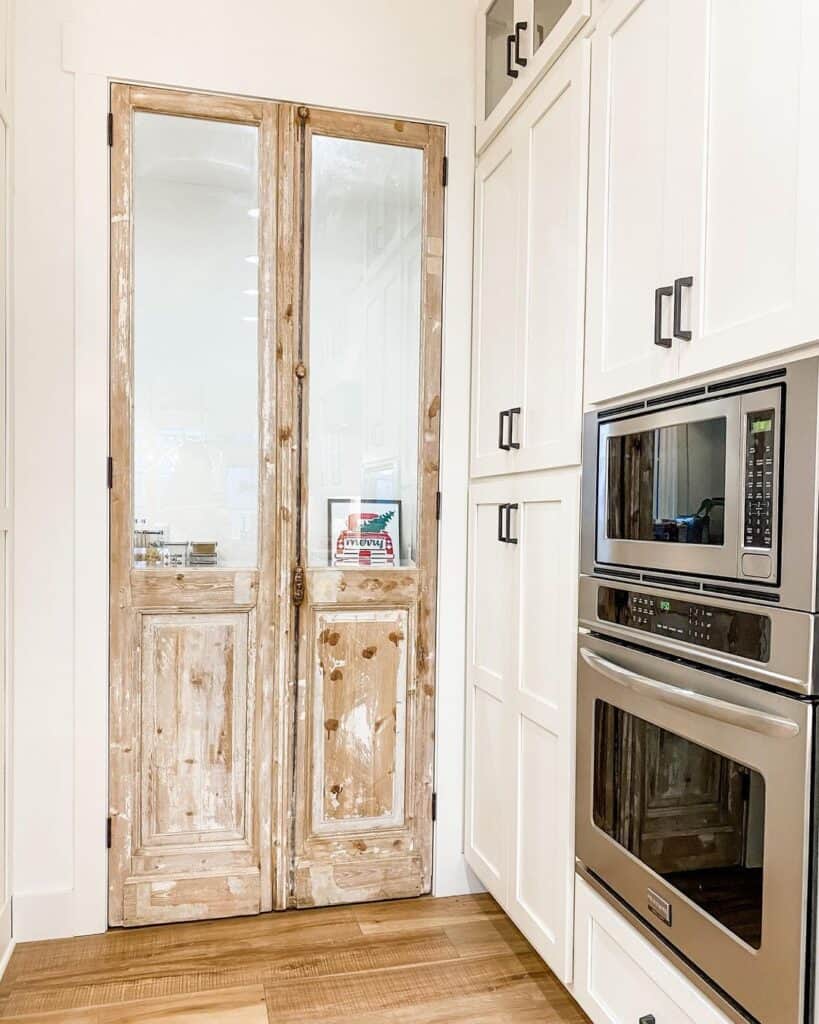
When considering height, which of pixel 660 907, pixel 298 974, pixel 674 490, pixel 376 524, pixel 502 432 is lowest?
pixel 298 974

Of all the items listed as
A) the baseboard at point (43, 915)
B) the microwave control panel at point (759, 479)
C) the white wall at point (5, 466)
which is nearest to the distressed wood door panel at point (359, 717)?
the baseboard at point (43, 915)

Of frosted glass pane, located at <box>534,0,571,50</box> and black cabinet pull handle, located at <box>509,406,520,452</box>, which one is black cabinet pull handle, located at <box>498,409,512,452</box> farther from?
frosted glass pane, located at <box>534,0,571,50</box>

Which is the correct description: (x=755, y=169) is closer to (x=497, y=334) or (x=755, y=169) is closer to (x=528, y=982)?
(x=497, y=334)

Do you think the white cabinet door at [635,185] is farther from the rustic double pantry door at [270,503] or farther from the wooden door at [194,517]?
the wooden door at [194,517]

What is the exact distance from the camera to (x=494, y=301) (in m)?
2.42

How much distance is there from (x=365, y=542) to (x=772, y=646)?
1.52 m

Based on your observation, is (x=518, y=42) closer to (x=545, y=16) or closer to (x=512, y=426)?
(x=545, y=16)

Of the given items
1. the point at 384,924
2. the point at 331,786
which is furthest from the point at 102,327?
the point at 384,924

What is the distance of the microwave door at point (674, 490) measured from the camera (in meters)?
1.33

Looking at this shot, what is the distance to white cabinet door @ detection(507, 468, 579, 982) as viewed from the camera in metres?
1.89

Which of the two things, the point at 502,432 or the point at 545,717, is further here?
the point at 502,432

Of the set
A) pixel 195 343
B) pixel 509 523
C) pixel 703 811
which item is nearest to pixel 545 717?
pixel 509 523

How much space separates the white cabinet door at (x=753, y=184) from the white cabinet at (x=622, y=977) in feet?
3.51

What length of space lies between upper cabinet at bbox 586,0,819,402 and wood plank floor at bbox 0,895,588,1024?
152cm
